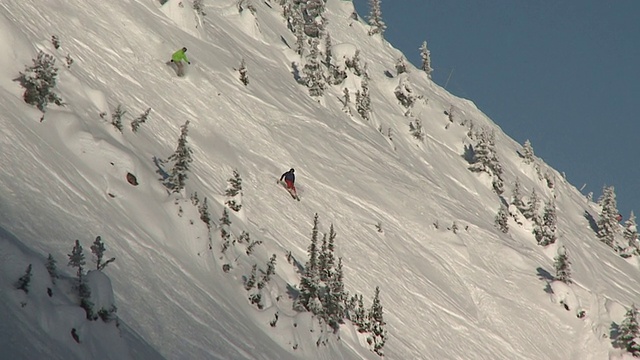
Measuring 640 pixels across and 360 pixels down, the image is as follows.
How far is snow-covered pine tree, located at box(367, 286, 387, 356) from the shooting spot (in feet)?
66.7

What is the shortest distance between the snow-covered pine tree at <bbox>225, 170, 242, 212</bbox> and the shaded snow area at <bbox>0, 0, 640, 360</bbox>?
0.08 m

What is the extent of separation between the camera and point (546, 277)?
31.9 metres

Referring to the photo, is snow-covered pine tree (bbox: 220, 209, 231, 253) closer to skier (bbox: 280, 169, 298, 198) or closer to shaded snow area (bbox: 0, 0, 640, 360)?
shaded snow area (bbox: 0, 0, 640, 360)

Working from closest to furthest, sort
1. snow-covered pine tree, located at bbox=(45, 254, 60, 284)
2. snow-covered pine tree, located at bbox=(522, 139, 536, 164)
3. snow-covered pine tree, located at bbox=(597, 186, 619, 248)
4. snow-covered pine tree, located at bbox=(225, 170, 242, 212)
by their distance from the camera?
snow-covered pine tree, located at bbox=(45, 254, 60, 284) < snow-covered pine tree, located at bbox=(225, 170, 242, 212) < snow-covered pine tree, located at bbox=(597, 186, 619, 248) < snow-covered pine tree, located at bbox=(522, 139, 536, 164)

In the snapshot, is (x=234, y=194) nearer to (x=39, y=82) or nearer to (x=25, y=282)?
(x=39, y=82)

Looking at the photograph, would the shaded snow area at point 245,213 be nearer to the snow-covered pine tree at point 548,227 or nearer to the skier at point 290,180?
the snow-covered pine tree at point 548,227

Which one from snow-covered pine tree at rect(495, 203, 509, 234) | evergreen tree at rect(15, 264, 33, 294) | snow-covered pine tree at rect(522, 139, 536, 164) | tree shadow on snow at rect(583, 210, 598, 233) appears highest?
snow-covered pine tree at rect(522, 139, 536, 164)

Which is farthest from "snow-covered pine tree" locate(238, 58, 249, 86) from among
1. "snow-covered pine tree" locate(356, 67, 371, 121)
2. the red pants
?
"snow-covered pine tree" locate(356, 67, 371, 121)

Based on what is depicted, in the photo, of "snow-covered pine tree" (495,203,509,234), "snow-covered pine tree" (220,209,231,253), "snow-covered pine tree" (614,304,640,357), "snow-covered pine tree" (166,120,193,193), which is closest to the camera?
"snow-covered pine tree" (220,209,231,253)

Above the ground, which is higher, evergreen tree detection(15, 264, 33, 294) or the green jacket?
the green jacket

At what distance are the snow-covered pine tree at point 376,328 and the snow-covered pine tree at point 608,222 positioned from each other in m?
29.5

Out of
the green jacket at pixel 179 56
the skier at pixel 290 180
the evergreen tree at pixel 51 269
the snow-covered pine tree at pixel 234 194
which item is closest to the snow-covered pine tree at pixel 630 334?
the skier at pixel 290 180

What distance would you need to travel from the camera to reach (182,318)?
13.3 metres

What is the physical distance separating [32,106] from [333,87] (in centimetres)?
2552
